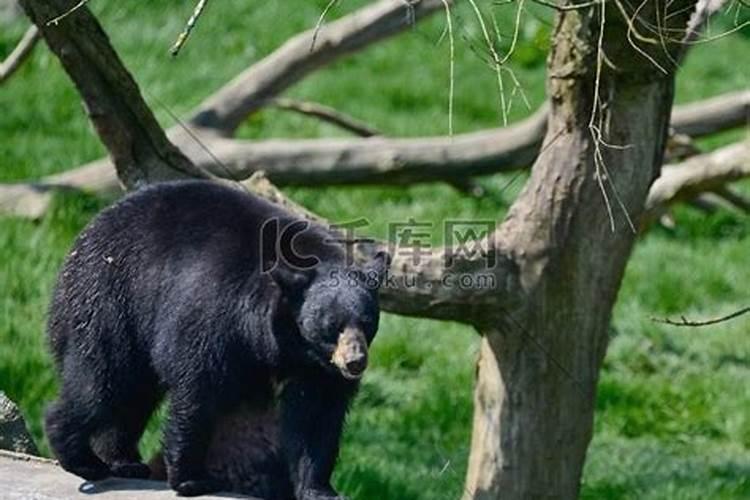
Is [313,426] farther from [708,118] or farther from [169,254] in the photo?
[708,118]

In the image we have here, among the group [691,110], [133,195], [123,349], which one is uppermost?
[691,110]

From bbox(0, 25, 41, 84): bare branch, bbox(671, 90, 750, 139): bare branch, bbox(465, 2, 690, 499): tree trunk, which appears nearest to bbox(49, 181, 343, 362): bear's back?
bbox(465, 2, 690, 499): tree trunk

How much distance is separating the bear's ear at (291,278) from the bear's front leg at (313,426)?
0.29 metres

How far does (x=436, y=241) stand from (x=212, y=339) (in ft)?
15.7

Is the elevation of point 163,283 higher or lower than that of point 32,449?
higher

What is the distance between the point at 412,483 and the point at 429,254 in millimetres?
1509

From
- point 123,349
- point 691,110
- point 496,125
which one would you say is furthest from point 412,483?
point 496,125

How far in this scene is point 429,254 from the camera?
5.48 m

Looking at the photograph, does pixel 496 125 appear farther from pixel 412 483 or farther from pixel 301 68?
pixel 412 483

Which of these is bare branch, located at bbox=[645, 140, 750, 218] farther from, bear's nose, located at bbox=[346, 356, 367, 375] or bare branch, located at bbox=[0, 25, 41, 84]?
bear's nose, located at bbox=[346, 356, 367, 375]

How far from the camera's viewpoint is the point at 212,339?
4.81 metres

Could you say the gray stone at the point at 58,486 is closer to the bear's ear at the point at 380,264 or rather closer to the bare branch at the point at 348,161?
the bear's ear at the point at 380,264

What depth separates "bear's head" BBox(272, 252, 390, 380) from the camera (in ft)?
15.3

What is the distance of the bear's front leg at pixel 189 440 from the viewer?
15.7 ft
